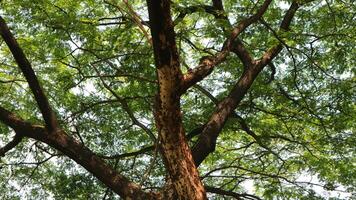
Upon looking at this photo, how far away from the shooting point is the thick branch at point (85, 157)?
5.00 metres

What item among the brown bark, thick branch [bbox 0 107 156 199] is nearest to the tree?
thick branch [bbox 0 107 156 199]

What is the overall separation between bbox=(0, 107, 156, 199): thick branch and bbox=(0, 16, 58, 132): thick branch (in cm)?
14

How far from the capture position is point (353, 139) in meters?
7.74

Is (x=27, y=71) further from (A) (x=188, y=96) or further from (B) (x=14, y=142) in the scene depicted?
(A) (x=188, y=96)

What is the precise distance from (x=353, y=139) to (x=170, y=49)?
5.54 m

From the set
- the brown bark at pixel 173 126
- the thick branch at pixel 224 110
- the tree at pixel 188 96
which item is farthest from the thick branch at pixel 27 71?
the brown bark at pixel 173 126

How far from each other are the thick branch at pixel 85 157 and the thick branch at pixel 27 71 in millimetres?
139

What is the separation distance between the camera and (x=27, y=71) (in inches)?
196

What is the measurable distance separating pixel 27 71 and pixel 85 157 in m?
1.16

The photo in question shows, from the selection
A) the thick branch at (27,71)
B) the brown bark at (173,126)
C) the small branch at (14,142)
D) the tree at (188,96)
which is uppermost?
the tree at (188,96)

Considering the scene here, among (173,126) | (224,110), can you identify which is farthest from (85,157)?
(173,126)

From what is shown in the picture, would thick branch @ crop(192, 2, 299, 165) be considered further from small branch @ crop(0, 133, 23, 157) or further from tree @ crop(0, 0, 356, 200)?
small branch @ crop(0, 133, 23, 157)

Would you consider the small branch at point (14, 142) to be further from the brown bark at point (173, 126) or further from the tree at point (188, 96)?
the brown bark at point (173, 126)

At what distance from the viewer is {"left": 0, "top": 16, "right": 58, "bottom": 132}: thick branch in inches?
192
